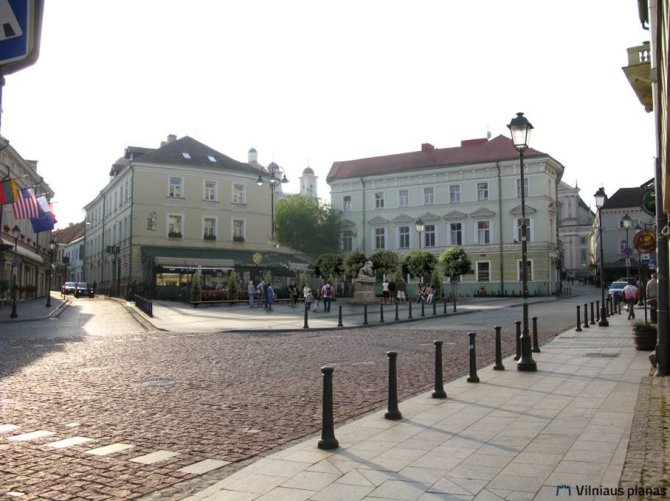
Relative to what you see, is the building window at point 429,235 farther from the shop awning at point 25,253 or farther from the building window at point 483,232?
the shop awning at point 25,253

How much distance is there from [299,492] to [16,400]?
19.3 ft

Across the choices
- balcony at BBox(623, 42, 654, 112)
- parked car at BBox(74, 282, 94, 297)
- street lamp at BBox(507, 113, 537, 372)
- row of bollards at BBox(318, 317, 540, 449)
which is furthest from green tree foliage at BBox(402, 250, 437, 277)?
row of bollards at BBox(318, 317, 540, 449)

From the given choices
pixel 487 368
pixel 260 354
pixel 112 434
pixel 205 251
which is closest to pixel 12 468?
pixel 112 434

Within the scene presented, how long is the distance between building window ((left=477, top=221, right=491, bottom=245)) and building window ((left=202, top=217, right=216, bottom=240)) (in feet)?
82.0

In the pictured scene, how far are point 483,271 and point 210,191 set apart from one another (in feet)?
86.6

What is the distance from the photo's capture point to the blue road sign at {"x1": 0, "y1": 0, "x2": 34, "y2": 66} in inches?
108

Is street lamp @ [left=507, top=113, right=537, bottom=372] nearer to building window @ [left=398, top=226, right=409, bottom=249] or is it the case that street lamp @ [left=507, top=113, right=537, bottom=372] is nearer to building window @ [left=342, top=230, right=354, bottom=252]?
building window @ [left=398, top=226, right=409, bottom=249]

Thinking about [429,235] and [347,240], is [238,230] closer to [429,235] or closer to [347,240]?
[347,240]

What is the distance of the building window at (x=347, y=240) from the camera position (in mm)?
69250

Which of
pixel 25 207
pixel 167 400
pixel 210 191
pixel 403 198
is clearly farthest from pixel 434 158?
pixel 167 400

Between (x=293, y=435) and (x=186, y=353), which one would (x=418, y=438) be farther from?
(x=186, y=353)

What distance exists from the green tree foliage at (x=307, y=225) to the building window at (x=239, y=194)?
1391cm

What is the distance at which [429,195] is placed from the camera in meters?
63.7

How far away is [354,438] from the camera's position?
651cm
